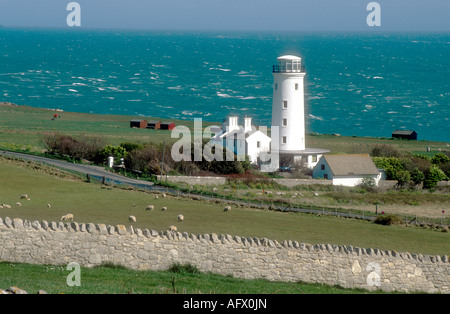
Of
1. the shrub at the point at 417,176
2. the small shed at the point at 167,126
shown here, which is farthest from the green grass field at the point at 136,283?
the small shed at the point at 167,126

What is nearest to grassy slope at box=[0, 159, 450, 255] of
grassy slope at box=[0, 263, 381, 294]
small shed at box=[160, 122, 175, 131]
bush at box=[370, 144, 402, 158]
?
grassy slope at box=[0, 263, 381, 294]

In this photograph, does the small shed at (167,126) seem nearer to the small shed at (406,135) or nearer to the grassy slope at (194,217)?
the small shed at (406,135)

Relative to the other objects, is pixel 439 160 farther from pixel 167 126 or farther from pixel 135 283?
pixel 135 283

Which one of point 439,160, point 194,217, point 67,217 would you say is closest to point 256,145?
point 439,160

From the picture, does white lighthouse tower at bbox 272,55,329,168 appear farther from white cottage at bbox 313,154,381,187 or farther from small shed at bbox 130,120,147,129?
small shed at bbox 130,120,147,129

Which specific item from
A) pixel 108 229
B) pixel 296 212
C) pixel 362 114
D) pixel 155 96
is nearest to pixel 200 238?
pixel 108 229

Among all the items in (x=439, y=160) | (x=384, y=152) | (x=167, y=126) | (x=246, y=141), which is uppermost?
(x=167, y=126)

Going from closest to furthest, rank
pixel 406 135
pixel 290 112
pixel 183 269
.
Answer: pixel 183 269 → pixel 290 112 → pixel 406 135

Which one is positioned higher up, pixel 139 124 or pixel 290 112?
pixel 290 112
